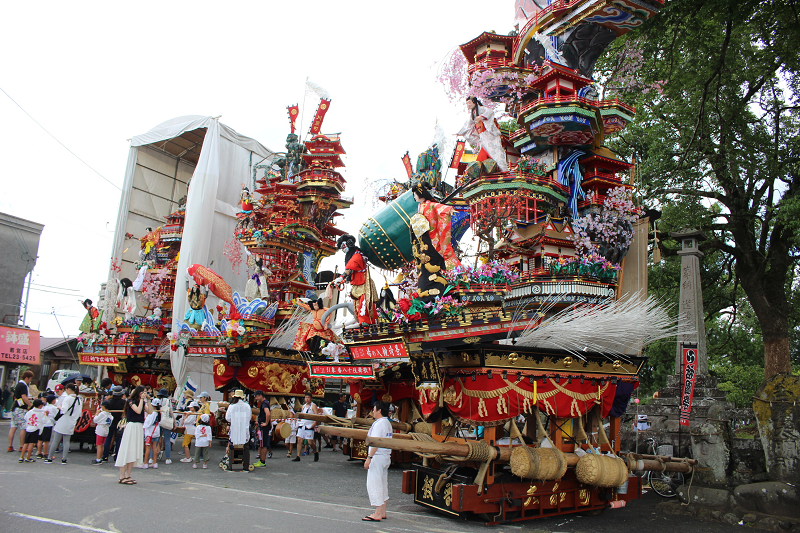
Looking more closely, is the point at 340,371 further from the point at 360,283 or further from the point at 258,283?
the point at 258,283

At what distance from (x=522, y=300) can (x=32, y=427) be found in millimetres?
10841

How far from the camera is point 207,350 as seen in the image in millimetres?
14758

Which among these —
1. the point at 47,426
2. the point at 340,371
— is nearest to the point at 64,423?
the point at 47,426

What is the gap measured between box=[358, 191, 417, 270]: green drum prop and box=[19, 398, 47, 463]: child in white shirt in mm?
7504

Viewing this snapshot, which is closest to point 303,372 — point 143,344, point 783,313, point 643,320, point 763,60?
point 143,344

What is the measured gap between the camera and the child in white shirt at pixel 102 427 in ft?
37.0

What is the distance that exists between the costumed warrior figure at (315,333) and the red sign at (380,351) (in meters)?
2.93

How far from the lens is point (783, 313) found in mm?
16281

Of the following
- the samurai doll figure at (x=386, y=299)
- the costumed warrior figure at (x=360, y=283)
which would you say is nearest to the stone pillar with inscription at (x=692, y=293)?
the samurai doll figure at (x=386, y=299)

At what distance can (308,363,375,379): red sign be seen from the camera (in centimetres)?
1082

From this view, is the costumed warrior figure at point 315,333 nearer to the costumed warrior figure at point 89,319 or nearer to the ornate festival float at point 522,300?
the ornate festival float at point 522,300

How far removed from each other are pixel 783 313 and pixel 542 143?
32.1 ft

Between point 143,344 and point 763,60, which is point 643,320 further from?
point 143,344

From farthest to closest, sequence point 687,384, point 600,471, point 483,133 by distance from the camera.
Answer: point 483,133, point 687,384, point 600,471
